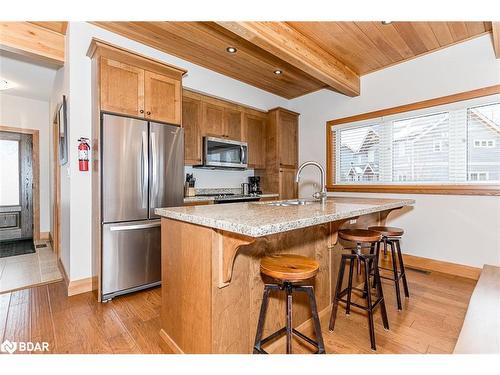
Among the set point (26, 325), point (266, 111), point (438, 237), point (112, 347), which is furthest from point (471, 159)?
point (26, 325)

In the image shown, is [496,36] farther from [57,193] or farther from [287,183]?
[57,193]

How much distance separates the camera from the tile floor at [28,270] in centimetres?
261

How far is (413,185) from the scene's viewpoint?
3207 mm

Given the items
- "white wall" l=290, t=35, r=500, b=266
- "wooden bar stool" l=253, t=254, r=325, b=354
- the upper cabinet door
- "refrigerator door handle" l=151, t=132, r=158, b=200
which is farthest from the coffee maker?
"wooden bar stool" l=253, t=254, r=325, b=354

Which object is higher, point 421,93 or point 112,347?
point 421,93

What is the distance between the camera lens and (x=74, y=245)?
2418mm

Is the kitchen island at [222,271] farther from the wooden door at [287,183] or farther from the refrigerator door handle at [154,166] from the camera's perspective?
the wooden door at [287,183]

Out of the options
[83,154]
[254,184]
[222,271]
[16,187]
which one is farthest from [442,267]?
[16,187]

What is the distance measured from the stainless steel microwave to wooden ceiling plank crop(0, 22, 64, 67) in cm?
189

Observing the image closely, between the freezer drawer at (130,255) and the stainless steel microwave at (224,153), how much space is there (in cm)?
136

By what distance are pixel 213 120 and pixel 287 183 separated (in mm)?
1766

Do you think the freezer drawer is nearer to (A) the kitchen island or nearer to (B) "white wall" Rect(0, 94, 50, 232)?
(A) the kitchen island
